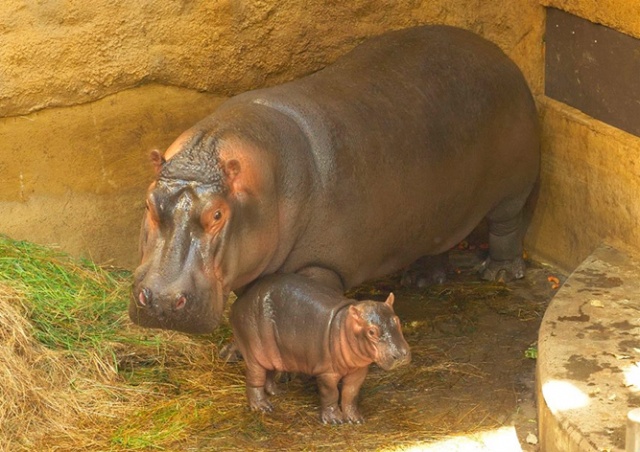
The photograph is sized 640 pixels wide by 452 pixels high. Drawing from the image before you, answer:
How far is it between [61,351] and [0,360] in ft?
A: 1.34

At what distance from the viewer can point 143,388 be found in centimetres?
643

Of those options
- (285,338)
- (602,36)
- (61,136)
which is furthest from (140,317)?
(602,36)

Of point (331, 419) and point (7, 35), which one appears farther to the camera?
point (7, 35)

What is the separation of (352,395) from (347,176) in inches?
41.1

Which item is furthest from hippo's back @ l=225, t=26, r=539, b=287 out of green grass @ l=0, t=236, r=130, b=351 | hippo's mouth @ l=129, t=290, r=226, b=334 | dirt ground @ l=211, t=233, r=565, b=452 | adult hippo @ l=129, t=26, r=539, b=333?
green grass @ l=0, t=236, r=130, b=351

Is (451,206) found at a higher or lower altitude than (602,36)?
lower

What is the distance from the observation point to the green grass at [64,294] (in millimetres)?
6586

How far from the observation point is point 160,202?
561cm

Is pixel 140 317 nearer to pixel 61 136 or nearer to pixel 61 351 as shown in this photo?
pixel 61 351

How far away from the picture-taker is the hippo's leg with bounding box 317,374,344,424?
6078 mm

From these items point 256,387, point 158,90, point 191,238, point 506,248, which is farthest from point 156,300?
point 506,248

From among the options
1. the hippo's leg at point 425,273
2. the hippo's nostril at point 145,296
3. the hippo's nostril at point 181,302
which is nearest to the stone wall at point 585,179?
the hippo's leg at point 425,273

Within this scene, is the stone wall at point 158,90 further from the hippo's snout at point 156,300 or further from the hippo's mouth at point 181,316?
the hippo's snout at point 156,300

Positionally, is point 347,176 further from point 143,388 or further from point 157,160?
point 143,388
